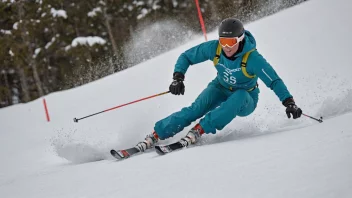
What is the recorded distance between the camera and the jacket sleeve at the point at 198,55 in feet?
14.1

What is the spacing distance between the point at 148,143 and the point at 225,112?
3.05 feet

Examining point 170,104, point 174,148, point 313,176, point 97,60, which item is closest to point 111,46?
point 97,60

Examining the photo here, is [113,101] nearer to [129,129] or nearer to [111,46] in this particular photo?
[129,129]

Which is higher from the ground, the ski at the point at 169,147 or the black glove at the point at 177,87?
the black glove at the point at 177,87

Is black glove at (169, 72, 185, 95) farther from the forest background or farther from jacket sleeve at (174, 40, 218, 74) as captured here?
the forest background

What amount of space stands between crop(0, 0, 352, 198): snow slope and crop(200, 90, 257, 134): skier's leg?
0.66ft

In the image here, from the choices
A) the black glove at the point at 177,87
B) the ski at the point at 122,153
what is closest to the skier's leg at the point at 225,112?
the black glove at the point at 177,87

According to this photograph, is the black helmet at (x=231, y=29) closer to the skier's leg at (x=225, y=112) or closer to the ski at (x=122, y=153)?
the skier's leg at (x=225, y=112)

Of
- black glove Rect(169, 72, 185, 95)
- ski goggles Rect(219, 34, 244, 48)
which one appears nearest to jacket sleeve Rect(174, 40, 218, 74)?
black glove Rect(169, 72, 185, 95)

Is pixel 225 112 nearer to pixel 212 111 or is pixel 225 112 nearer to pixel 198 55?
pixel 212 111

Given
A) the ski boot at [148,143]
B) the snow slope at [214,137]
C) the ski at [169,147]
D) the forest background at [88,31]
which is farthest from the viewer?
the forest background at [88,31]

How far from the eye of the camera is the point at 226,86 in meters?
4.37

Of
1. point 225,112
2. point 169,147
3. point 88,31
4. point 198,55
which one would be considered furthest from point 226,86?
point 88,31

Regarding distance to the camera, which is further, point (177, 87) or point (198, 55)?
point (198, 55)
